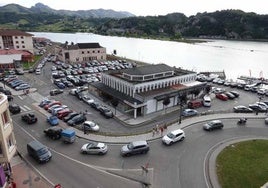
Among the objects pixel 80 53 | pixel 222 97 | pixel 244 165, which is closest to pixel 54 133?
pixel 244 165

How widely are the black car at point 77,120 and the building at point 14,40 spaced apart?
7529 cm

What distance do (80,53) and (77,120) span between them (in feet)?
189

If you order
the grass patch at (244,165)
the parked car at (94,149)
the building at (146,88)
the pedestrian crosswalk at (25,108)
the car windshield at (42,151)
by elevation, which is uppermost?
the building at (146,88)

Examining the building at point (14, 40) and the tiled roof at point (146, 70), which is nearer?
the tiled roof at point (146, 70)

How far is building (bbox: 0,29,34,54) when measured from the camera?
316ft

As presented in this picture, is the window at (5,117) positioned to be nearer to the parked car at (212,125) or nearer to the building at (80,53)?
the parked car at (212,125)

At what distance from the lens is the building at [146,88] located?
43344mm

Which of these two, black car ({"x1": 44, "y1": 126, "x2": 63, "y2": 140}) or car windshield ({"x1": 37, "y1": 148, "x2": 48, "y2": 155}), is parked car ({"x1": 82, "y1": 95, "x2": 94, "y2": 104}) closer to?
black car ({"x1": 44, "y1": 126, "x2": 63, "y2": 140})

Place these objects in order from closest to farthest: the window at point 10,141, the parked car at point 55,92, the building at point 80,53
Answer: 1. the window at point 10,141
2. the parked car at point 55,92
3. the building at point 80,53

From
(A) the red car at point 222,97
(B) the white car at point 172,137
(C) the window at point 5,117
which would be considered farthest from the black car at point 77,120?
(A) the red car at point 222,97

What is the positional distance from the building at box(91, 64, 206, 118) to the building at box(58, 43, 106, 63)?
40.6 m

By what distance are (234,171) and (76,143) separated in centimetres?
1986

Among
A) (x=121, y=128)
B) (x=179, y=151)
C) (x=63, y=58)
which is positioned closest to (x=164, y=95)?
(x=121, y=128)

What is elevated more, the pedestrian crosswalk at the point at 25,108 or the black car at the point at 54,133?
the black car at the point at 54,133
